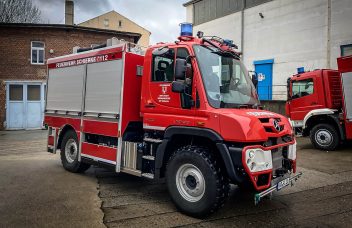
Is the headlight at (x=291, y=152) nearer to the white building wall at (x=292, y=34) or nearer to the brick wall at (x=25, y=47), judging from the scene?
the white building wall at (x=292, y=34)

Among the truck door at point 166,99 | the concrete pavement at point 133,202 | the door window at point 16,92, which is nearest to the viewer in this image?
the concrete pavement at point 133,202

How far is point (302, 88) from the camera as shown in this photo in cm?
1367

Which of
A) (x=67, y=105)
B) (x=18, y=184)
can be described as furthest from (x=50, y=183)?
(x=67, y=105)

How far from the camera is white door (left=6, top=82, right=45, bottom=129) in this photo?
22.1 metres

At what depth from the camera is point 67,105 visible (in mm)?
8703

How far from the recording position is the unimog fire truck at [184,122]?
503 centimetres

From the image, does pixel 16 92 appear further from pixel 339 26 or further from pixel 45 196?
pixel 339 26

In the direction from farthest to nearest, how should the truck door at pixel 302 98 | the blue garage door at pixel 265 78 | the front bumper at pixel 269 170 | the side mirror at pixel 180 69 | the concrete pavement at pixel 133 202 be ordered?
1. the blue garage door at pixel 265 78
2. the truck door at pixel 302 98
3. the side mirror at pixel 180 69
4. the concrete pavement at pixel 133 202
5. the front bumper at pixel 269 170

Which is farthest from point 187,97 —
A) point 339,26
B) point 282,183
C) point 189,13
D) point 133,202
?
point 189,13

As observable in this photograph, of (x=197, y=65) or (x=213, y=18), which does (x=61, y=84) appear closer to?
(x=197, y=65)

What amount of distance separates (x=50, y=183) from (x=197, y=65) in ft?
14.4

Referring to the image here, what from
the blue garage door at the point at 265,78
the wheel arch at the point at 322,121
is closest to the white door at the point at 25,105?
the blue garage door at the point at 265,78

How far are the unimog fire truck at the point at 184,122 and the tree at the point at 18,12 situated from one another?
29665 mm

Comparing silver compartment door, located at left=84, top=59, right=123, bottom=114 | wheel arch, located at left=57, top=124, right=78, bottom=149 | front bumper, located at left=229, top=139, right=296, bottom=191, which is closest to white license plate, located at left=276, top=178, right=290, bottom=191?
front bumper, located at left=229, top=139, right=296, bottom=191
